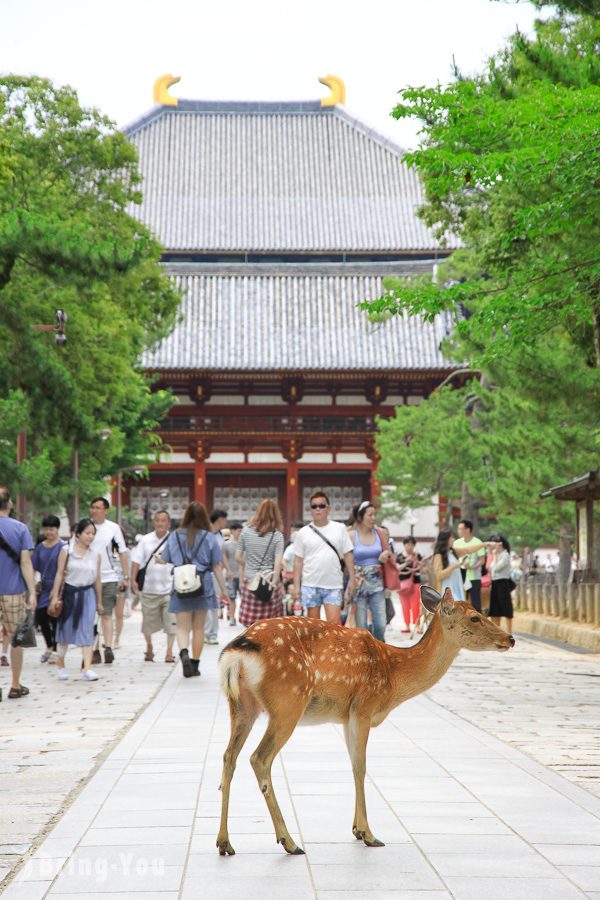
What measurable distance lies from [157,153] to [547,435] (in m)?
40.8

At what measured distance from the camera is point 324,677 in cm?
559

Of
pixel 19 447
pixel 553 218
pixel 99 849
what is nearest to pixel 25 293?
pixel 19 447

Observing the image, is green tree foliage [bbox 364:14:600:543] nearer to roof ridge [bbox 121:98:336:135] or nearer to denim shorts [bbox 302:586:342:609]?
denim shorts [bbox 302:586:342:609]

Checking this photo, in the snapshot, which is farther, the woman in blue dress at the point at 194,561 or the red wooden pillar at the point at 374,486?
the red wooden pillar at the point at 374,486

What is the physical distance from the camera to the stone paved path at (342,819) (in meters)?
4.92

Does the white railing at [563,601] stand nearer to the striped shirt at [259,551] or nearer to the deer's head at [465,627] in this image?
the striped shirt at [259,551]

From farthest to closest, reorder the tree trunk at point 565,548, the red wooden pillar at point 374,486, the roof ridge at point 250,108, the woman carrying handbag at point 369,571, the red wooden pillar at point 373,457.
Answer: the roof ridge at point 250,108
the red wooden pillar at point 373,457
the red wooden pillar at point 374,486
the tree trunk at point 565,548
the woman carrying handbag at point 369,571

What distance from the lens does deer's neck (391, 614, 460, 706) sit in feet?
19.2

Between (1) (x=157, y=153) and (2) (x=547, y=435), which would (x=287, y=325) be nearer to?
(1) (x=157, y=153)

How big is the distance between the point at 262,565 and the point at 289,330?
108 ft

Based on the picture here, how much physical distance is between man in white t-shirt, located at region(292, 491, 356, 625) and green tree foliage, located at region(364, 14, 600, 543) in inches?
97.4

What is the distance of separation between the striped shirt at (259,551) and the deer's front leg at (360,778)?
7687mm

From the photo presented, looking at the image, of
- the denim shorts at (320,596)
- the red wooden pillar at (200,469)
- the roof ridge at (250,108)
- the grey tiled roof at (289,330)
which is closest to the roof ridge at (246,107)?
the roof ridge at (250,108)

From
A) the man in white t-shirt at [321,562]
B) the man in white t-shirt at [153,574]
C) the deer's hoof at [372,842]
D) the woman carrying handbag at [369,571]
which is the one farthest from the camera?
the man in white t-shirt at [153,574]
